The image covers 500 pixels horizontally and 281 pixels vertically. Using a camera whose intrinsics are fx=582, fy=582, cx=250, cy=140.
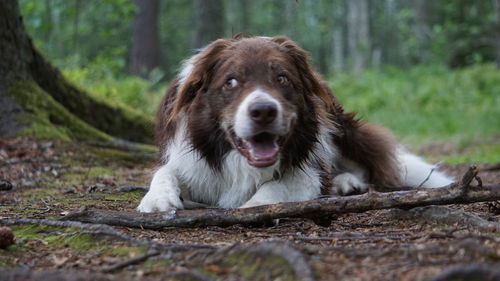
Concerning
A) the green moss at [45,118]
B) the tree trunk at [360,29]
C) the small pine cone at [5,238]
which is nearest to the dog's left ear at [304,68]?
the small pine cone at [5,238]

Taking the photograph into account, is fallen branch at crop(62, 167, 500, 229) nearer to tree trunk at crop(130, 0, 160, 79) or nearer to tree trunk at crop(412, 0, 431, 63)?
tree trunk at crop(130, 0, 160, 79)

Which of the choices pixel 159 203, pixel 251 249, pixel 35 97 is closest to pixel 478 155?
pixel 35 97

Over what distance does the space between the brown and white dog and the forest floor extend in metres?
0.50

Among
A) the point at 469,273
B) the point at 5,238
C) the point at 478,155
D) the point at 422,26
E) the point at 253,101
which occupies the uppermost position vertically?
the point at 422,26

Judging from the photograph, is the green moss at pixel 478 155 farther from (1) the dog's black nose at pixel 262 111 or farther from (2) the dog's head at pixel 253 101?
(1) the dog's black nose at pixel 262 111

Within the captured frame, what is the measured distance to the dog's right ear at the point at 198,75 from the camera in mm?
4715

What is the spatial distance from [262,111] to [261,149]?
42 cm

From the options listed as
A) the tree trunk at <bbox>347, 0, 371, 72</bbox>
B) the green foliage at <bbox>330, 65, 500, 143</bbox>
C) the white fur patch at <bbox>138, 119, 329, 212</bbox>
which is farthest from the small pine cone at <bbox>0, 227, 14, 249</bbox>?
the tree trunk at <bbox>347, 0, 371, 72</bbox>

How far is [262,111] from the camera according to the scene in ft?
12.8

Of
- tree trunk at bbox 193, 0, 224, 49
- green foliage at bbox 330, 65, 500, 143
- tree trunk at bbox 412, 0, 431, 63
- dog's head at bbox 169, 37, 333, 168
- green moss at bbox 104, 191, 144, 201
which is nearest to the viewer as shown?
dog's head at bbox 169, 37, 333, 168

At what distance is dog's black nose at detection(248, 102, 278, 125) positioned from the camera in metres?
3.90

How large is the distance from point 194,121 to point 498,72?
659 inches

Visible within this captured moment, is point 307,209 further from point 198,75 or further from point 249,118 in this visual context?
point 198,75

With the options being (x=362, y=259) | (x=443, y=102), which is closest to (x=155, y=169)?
(x=362, y=259)
